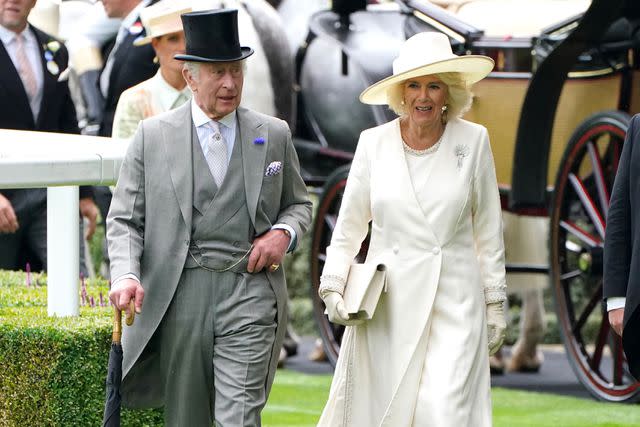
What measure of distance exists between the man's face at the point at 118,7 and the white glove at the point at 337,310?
4019 millimetres

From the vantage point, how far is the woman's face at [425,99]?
618 cm

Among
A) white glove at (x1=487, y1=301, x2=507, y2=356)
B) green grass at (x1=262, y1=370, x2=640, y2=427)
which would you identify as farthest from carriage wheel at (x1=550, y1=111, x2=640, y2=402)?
white glove at (x1=487, y1=301, x2=507, y2=356)

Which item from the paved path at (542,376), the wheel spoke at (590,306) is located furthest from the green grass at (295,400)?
the wheel spoke at (590,306)

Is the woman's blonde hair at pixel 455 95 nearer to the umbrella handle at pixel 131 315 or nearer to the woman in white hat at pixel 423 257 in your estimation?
the woman in white hat at pixel 423 257

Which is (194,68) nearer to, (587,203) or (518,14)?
(587,203)

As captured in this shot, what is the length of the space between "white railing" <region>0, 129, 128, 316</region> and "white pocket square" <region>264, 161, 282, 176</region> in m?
0.71

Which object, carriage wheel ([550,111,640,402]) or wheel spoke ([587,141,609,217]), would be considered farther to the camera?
wheel spoke ([587,141,609,217])

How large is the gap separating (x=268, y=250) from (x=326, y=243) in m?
4.73

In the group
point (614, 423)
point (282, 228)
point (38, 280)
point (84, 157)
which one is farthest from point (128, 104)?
point (614, 423)

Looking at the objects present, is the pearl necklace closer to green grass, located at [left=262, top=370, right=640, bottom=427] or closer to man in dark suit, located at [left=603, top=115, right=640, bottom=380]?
man in dark suit, located at [left=603, top=115, right=640, bottom=380]

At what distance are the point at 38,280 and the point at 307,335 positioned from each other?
22.6 ft

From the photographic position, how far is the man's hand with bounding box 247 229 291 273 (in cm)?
578

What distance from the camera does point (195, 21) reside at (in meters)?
5.95

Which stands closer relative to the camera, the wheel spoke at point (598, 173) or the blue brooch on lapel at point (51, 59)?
the wheel spoke at point (598, 173)
